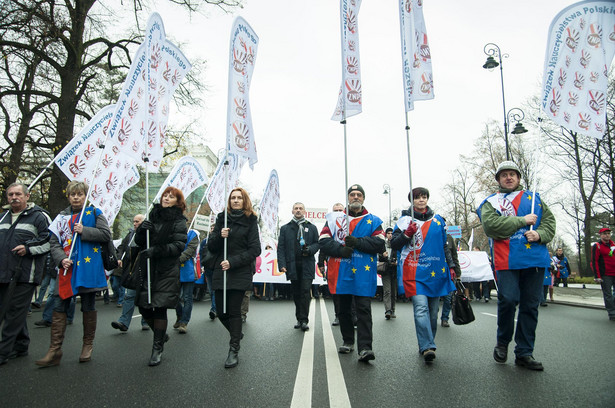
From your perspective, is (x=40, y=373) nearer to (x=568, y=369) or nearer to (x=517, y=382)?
(x=517, y=382)

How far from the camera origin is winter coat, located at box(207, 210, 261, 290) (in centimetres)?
504

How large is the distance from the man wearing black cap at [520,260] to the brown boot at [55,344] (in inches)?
186

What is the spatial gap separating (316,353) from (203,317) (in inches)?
189

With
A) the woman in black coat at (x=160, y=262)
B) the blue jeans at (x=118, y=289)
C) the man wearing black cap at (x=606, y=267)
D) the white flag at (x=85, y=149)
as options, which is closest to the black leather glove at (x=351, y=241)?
the woman in black coat at (x=160, y=262)

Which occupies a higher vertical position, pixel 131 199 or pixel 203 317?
pixel 131 199

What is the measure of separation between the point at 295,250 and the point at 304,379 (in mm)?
4388

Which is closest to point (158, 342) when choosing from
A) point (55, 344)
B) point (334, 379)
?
point (55, 344)

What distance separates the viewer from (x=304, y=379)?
4.02 m

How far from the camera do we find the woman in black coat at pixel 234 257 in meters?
4.96

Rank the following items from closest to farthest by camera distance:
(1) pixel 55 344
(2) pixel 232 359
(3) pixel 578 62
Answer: (2) pixel 232 359, (1) pixel 55 344, (3) pixel 578 62

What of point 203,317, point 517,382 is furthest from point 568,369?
point 203,317

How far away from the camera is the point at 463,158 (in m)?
39.4

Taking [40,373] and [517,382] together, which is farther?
[40,373]

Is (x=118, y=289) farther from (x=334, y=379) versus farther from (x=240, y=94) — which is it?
(x=334, y=379)
